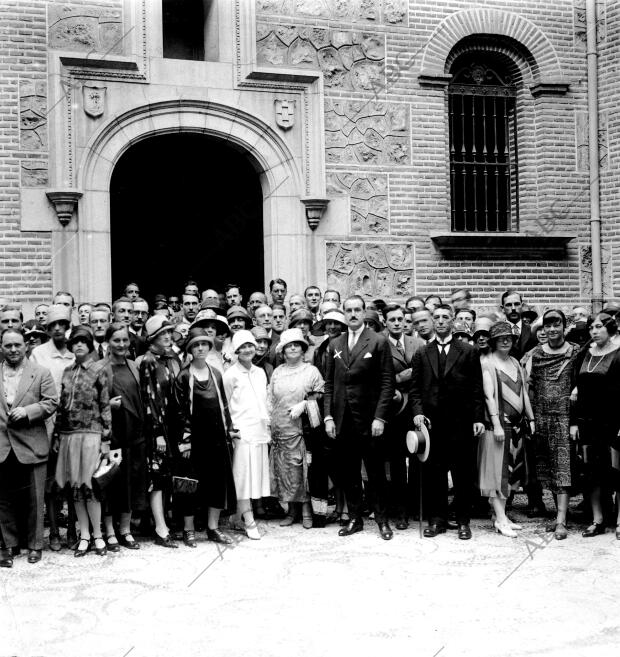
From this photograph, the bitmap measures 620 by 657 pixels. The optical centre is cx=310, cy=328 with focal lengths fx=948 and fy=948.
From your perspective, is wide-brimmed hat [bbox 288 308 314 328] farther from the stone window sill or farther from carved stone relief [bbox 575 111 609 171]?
carved stone relief [bbox 575 111 609 171]

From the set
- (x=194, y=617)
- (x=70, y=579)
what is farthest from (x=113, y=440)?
(x=194, y=617)

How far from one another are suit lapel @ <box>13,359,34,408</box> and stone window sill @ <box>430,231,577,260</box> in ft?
24.2

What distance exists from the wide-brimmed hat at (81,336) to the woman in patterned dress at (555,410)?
3980 millimetres

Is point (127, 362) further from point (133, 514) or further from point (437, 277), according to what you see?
point (437, 277)

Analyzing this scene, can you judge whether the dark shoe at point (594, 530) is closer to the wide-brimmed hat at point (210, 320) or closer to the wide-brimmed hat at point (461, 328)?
the wide-brimmed hat at point (461, 328)

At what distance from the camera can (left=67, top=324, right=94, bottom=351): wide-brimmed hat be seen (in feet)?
25.0

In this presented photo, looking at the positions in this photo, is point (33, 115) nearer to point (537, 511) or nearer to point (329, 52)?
point (329, 52)

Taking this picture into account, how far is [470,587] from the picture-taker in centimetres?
666

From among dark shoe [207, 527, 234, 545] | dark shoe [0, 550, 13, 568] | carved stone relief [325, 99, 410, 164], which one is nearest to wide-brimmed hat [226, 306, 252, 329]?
dark shoe [207, 527, 234, 545]

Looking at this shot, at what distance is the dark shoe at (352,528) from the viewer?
8.20m

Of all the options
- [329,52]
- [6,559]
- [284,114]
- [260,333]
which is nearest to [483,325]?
[260,333]

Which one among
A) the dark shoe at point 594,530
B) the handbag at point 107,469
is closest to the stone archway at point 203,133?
the handbag at point 107,469

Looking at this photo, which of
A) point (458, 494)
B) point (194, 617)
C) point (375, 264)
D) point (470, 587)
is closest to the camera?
point (194, 617)

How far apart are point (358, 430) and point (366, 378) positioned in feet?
1.51
